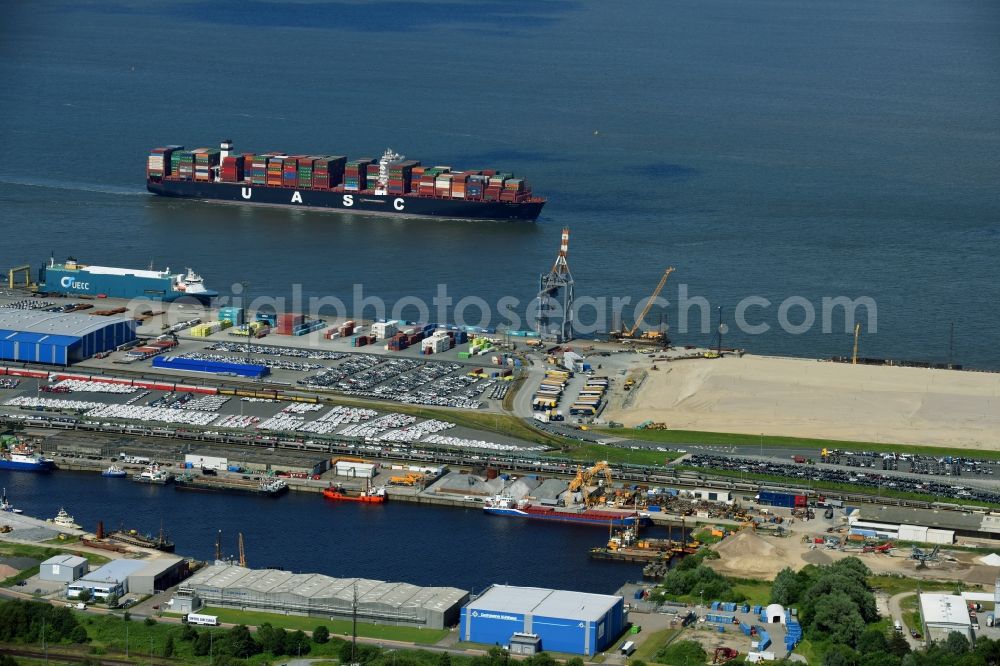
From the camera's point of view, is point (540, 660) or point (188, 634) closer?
point (540, 660)

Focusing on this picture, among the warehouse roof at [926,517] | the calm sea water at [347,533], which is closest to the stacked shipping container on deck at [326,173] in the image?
the calm sea water at [347,533]

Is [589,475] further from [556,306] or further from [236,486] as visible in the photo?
[556,306]

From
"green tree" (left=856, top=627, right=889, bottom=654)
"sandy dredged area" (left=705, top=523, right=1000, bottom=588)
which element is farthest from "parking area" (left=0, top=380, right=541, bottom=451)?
"green tree" (left=856, top=627, right=889, bottom=654)

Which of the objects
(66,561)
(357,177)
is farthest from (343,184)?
(66,561)

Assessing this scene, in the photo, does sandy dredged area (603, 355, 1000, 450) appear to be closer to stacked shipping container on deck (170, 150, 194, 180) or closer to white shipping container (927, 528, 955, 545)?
white shipping container (927, 528, 955, 545)

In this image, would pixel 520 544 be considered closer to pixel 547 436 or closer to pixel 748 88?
pixel 547 436

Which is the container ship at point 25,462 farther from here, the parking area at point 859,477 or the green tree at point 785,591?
the green tree at point 785,591
